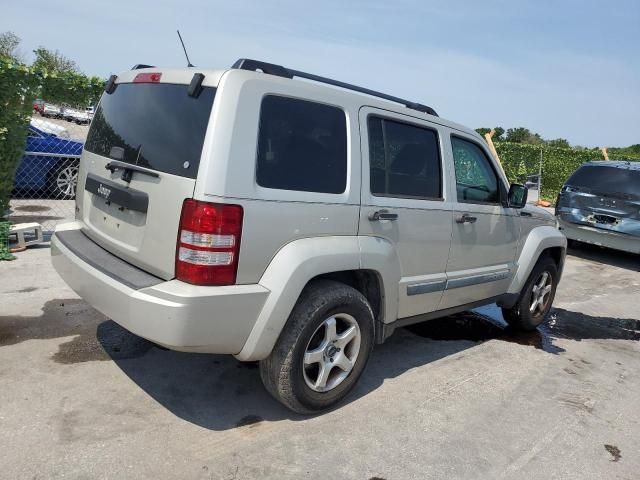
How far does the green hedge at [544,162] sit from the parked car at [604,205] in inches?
369

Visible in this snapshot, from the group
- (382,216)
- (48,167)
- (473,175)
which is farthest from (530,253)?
(48,167)

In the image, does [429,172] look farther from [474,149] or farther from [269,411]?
[269,411]

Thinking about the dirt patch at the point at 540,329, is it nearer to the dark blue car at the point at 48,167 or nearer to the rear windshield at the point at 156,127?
the rear windshield at the point at 156,127

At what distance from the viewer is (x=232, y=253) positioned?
2666mm

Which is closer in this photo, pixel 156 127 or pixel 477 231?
pixel 156 127

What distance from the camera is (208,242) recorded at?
2615mm

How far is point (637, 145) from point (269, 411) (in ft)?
143

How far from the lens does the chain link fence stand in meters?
8.54

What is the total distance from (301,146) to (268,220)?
0.51 m

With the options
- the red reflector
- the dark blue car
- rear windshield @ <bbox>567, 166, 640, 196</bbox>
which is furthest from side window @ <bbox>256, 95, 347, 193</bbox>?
rear windshield @ <bbox>567, 166, 640, 196</bbox>

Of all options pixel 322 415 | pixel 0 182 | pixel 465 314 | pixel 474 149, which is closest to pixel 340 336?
pixel 322 415

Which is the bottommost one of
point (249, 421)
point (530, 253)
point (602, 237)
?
point (249, 421)

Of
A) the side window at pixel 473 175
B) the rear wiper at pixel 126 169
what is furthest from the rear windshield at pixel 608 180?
the rear wiper at pixel 126 169

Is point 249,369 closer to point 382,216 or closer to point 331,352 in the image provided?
point 331,352
